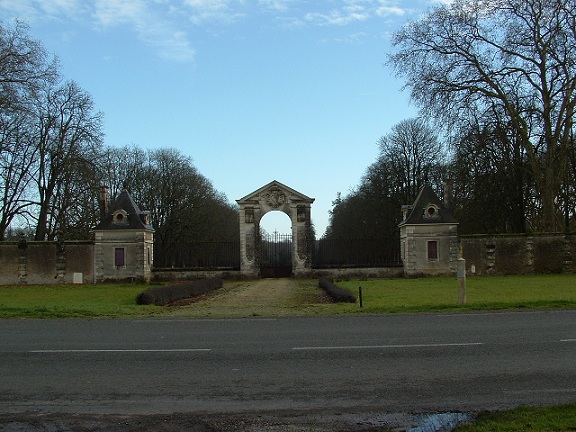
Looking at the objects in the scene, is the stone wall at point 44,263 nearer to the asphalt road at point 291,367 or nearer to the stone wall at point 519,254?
the stone wall at point 519,254

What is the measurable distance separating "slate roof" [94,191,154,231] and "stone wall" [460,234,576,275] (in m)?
20.8

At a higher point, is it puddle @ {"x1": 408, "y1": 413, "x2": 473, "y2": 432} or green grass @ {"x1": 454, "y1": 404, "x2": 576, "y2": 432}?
green grass @ {"x1": 454, "y1": 404, "x2": 576, "y2": 432}

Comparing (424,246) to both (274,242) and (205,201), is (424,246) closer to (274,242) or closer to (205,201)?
(274,242)

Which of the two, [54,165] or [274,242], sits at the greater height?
[54,165]

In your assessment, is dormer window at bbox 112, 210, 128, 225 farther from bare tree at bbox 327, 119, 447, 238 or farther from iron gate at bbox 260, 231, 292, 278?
bare tree at bbox 327, 119, 447, 238

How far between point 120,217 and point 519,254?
25.4 meters

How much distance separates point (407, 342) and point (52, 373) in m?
5.30

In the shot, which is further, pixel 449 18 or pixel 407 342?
pixel 449 18

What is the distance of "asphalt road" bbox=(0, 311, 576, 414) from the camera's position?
21.1 ft

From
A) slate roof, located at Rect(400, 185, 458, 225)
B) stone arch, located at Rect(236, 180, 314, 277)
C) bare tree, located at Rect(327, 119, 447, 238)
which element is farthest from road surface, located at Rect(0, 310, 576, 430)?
bare tree, located at Rect(327, 119, 447, 238)

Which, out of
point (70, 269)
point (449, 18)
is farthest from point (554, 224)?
point (70, 269)

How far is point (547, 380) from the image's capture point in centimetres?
711

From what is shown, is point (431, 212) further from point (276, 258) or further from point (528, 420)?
point (528, 420)

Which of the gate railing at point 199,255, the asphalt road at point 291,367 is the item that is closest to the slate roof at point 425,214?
the gate railing at point 199,255
